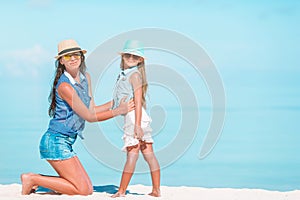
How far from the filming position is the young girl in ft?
20.2

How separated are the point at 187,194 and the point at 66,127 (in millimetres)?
1594

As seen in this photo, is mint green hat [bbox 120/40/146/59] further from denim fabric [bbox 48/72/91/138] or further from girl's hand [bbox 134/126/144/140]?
girl's hand [bbox 134/126/144/140]

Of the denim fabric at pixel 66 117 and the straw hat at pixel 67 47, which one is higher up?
the straw hat at pixel 67 47

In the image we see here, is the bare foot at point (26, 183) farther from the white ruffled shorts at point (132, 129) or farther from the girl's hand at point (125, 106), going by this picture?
the girl's hand at point (125, 106)

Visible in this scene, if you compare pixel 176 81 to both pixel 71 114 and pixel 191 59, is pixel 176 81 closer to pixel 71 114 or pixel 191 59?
pixel 191 59

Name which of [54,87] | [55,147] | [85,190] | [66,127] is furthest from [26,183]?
[54,87]

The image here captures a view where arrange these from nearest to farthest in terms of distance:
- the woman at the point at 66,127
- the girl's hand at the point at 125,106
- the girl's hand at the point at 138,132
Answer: the girl's hand at the point at 138,132 < the girl's hand at the point at 125,106 < the woman at the point at 66,127

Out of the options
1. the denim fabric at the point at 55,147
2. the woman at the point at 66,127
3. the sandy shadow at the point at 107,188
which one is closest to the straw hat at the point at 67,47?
the woman at the point at 66,127

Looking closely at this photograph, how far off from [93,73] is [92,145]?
0.82 metres

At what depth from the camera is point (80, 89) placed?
6.50 metres

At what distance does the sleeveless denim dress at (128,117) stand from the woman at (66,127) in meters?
0.15

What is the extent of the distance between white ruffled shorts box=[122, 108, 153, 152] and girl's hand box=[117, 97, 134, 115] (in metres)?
0.04

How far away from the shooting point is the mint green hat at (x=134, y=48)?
6.26m

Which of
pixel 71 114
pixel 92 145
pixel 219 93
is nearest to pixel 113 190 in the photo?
pixel 92 145
